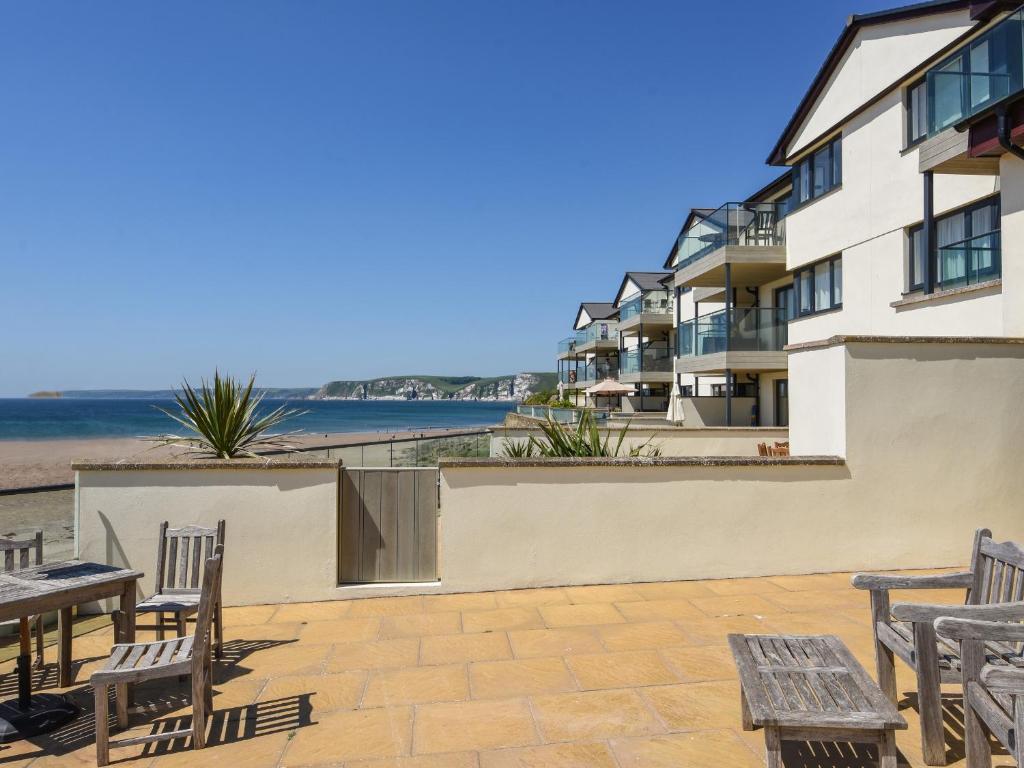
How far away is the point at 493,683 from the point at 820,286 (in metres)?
15.2

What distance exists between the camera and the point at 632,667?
468 centimetres

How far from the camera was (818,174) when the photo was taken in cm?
1628

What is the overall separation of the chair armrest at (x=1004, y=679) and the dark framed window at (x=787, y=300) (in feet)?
54.3

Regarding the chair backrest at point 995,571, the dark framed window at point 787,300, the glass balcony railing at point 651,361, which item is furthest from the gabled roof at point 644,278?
the chair backrest at point 995,571

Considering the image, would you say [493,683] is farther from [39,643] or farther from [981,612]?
[39,643]

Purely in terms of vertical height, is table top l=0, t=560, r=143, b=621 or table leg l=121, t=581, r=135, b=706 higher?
table top l=0, t=560, r=143, b=621

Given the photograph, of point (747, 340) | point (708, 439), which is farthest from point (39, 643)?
point (747, 340)

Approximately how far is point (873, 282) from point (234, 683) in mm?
14440

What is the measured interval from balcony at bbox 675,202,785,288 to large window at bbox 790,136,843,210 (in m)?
1.53

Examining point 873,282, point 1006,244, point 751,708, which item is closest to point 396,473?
point 751,708

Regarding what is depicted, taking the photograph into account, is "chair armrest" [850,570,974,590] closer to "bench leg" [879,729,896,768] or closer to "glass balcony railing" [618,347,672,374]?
"bench leg" [879,729,896,768]

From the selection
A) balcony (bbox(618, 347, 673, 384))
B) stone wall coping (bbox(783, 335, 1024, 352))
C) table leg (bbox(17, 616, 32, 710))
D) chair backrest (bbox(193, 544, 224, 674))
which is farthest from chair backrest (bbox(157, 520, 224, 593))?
balcony (bbox(618, 347, 673, 384))

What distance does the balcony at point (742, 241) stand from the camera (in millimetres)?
18669

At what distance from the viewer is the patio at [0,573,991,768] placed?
358cm
